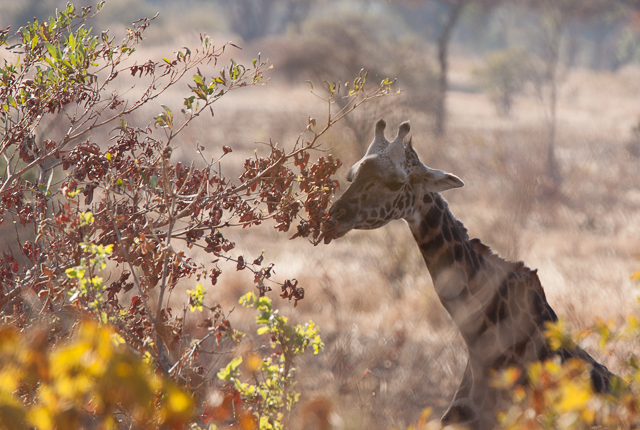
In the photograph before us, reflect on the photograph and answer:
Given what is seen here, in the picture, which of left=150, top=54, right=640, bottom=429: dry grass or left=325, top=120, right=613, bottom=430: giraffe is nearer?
left=325, top=120, right=613, bottom=430: giraffe

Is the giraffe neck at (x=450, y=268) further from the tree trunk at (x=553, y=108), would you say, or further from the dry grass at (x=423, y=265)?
the tree trunk at (x=553, y=108)

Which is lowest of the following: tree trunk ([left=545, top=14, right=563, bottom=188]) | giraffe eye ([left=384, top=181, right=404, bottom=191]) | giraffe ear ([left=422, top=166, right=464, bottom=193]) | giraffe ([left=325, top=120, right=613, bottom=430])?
tree trunk ([left=545, top=14, right=563, bottom=188])

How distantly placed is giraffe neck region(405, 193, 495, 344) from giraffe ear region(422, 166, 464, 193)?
75mm

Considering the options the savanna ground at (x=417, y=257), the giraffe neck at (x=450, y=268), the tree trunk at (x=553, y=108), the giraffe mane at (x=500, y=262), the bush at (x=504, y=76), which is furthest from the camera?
the bush at (x=504, y=76)

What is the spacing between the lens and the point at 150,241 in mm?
2744

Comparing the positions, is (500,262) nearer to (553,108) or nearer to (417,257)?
(417,257)

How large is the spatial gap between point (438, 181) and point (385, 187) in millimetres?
309

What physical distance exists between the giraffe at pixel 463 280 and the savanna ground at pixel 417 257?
65 centimetres

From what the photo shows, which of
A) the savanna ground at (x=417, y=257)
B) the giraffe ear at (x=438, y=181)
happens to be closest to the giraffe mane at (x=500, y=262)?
the giraffe ear at (x=438, y=181)

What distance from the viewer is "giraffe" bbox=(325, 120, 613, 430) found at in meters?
3.35

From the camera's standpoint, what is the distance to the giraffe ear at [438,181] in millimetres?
3387

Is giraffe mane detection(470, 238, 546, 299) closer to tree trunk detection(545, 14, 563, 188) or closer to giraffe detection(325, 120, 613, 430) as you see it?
giraffe detection(325, 120, 613, 430)

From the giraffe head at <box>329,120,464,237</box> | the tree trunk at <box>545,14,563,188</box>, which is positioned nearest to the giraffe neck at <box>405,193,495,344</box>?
the giraffe head at <box>329,120,464,237</box>

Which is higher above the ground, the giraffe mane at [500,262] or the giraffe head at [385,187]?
the giraffe head at [385,187]
